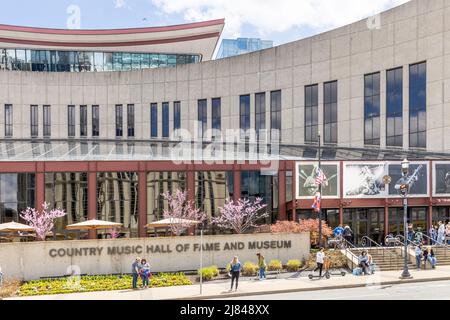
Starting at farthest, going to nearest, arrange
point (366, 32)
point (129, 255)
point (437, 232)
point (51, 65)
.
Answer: point (51, 65) < point (366, 32) < point (437, 232) < point (129, 255)

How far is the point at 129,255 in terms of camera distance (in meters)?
33.3

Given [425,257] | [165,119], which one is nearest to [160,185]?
[425,257]

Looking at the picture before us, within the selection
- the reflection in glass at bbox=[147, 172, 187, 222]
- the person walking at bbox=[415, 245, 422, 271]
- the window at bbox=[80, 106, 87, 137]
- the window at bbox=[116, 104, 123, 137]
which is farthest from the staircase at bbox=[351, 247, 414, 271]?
the window at bbox=[80, 106, 87, 137]

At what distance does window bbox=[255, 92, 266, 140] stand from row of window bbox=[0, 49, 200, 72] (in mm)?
19321

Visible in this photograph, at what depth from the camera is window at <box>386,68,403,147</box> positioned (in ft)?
172

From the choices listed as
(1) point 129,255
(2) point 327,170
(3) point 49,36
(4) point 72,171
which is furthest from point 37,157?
(3) point 49,36

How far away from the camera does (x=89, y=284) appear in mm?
29828

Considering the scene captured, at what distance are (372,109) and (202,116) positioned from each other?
20.7 meters

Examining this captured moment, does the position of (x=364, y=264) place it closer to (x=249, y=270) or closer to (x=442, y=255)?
(x=249, y=270)

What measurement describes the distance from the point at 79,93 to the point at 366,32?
35187 millimetres

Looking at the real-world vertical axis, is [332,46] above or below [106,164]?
above

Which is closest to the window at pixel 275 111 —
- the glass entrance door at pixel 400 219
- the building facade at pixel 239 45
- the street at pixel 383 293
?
the glass entrance door at pixel 400 219

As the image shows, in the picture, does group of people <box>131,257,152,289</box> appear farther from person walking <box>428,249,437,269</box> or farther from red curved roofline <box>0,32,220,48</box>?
red curved roofline <box>0,32,220,48</box>

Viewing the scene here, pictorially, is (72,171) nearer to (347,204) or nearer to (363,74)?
(347,204)
